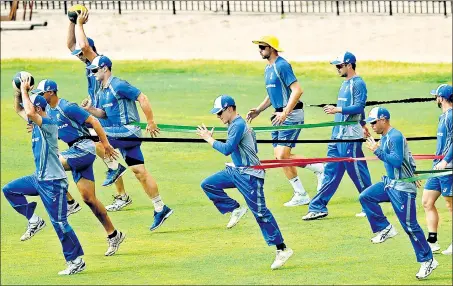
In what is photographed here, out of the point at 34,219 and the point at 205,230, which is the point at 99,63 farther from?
the point at 205,230

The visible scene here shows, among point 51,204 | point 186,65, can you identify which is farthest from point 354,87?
point 186,65

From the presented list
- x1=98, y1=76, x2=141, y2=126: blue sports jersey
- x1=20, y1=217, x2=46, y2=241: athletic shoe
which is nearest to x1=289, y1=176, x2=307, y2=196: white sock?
x1=98, y1=76, x2=141, y2=126: blue sports jersey

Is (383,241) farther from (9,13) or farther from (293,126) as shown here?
(9,13)

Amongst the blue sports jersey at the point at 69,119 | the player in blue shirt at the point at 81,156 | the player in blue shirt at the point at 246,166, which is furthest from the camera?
the player in blue shirt at the point at 81,156

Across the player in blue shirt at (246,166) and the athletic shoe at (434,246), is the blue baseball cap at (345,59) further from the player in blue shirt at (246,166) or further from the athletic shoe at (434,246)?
the athletic shoe at (434,246)

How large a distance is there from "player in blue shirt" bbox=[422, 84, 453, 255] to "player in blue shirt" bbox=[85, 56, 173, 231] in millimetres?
3450

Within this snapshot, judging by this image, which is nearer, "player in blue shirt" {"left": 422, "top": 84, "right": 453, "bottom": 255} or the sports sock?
"player in blue shirt" {"left": 422, "top": 84, "right": 453, "bottom": 255}

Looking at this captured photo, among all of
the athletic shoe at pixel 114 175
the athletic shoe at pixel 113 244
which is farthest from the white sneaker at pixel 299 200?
the athletic shoe at pixel 113 244

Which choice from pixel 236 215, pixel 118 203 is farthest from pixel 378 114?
pixel 118 203

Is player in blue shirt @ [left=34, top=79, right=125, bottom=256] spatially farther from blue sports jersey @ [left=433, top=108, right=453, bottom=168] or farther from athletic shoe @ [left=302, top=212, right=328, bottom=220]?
blue sports jersey @ [left=433, top=108, right=453, bottom=168]

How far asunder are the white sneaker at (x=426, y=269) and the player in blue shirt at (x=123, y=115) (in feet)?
13.7

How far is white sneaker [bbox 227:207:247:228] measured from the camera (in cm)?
2069

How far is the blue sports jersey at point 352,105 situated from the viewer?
69.6ft

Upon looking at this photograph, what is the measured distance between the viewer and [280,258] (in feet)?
62.6
